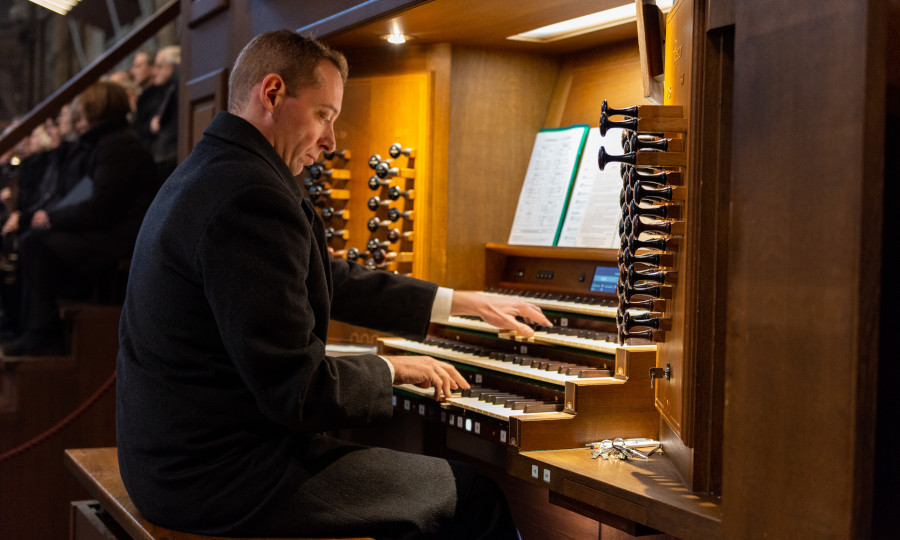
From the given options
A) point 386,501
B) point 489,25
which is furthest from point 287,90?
point 489,25

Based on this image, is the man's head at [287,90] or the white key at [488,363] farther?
the white key at [488,363]

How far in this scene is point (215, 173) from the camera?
189 cm

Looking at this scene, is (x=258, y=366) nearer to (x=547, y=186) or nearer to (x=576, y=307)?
(x=576, y=307)

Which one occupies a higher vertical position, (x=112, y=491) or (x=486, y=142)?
(x=486, y=142)

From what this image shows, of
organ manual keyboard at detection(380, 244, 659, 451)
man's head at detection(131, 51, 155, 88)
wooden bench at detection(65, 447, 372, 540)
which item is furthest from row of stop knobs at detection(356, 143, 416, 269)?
man's head at detection(131, 51, 155, 88)

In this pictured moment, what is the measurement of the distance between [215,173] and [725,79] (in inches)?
45.4

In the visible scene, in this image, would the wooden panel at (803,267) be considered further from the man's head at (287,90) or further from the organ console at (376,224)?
the organ console at (376,224)

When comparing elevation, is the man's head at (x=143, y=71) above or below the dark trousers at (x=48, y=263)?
above

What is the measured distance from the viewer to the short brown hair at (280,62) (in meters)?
2.11

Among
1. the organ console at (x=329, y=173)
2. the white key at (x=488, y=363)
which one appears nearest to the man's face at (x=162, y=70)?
the organ console at (x=329, y=173)

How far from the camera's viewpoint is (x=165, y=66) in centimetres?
664

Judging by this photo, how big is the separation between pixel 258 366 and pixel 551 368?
3.60 feet

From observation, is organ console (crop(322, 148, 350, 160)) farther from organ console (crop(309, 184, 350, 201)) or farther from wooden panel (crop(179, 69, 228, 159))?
wooden panel (crop(179, 69, 228, 159))

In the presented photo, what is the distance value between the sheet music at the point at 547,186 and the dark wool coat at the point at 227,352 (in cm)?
146
